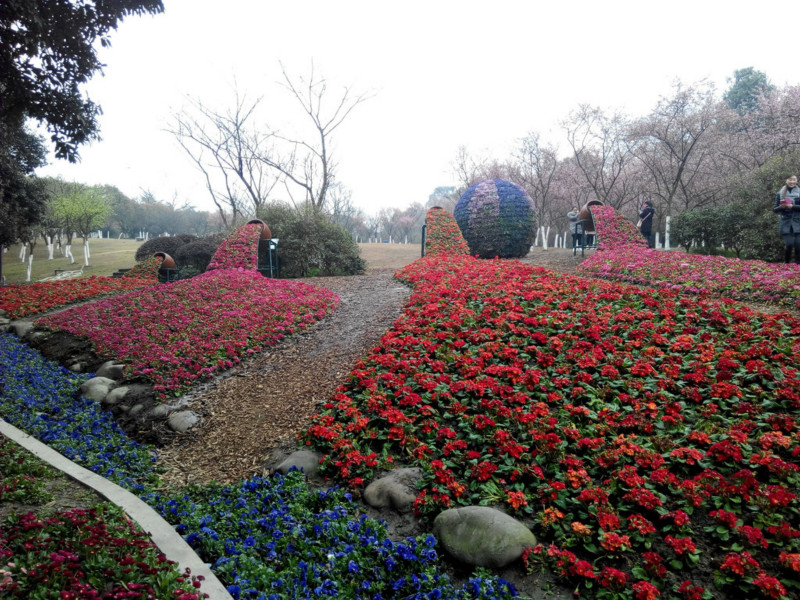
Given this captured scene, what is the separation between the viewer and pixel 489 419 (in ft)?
12.9

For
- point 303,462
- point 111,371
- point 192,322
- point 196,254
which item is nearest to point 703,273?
point 303,462

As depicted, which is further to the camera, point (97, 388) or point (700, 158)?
point (700, 158)

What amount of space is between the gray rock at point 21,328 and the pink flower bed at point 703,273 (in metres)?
11.9

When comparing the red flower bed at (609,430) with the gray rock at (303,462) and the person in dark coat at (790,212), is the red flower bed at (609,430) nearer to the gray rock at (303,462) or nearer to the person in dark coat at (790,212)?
the gray rock at (303,462)

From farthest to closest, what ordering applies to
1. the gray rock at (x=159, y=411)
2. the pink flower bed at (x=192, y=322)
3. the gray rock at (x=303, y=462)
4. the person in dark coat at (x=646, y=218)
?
the person in dark coat at (x=646, y=218)
the pink flower bed at (x=192, y=322)
the gray rock at (x=159, y=411)
the gray rock at (x=303, y=462)

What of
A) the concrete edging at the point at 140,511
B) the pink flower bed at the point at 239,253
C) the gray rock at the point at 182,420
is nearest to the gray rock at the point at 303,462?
the concrete edging at the point at 140,511

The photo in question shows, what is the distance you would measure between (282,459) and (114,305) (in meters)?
7.25

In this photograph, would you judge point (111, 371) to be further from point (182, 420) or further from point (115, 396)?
point (182, 420)

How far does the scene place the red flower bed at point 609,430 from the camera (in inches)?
104

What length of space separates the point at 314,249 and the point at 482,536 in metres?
12.8

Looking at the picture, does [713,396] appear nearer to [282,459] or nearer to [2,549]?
[282,459]

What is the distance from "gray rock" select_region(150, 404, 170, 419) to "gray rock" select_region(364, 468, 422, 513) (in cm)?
294

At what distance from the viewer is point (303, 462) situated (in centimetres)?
402

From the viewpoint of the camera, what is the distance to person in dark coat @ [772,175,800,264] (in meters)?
8.84
